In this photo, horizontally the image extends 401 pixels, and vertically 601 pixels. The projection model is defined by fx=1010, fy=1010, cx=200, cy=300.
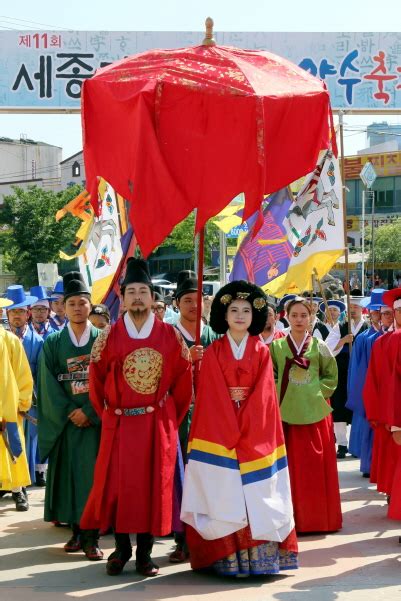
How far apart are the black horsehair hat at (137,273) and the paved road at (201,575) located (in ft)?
5.94

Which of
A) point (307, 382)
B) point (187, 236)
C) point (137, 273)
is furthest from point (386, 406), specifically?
point (187, 236)

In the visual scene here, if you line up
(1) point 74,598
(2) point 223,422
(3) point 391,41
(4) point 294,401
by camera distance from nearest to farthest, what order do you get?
1. (1) point 74,598
2. (2) point 223,422
3. (4) point 294,401
4. (3) point 391,41

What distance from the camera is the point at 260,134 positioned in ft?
19.7

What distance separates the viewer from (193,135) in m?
6.07

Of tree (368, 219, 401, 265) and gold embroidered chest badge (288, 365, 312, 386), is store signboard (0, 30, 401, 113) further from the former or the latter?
tree (368, 219, 401, 265)

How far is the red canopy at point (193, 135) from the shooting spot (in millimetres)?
5902

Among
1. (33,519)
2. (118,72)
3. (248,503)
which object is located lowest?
(33,519)

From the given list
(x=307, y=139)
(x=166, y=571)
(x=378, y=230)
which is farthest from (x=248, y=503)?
(x=378, y=230)

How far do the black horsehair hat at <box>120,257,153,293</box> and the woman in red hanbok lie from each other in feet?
1.97

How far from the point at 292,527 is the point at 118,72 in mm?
2996

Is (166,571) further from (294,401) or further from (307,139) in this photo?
(307,139)

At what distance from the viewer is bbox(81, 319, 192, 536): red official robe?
618cm

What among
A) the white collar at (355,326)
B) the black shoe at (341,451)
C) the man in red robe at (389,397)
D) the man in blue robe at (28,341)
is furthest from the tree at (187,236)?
the man in red robe at (389,397)

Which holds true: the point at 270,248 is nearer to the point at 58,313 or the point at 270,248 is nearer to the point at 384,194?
the point at 58,313
